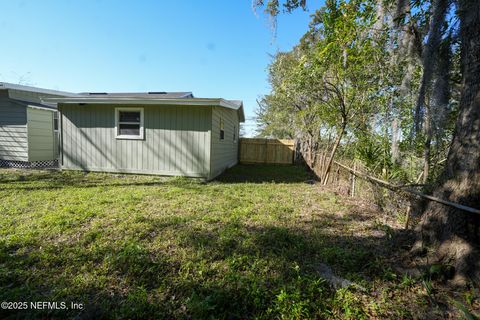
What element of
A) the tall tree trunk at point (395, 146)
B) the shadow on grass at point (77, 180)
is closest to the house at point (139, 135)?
the shadow on grass at point (77, 180)

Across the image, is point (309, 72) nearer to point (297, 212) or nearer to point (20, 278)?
point (297, 212)

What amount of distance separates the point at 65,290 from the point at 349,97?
5991 millimetres

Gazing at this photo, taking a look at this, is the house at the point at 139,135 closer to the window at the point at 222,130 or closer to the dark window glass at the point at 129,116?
the dark window glass at the point at 129,116

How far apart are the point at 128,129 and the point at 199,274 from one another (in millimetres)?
6080

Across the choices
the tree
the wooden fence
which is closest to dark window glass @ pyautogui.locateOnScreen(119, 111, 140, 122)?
the tree

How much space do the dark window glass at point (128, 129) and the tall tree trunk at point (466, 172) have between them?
7155 millimetres

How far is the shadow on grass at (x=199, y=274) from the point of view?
5.80ft

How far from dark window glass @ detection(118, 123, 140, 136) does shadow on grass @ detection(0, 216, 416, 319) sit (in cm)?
471

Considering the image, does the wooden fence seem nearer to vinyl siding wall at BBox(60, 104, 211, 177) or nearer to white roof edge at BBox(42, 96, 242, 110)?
white roof edge at BBox(42, 96, 242, 110)

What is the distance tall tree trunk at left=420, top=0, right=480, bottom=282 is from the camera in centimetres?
189

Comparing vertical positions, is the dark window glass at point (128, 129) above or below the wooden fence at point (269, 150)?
above

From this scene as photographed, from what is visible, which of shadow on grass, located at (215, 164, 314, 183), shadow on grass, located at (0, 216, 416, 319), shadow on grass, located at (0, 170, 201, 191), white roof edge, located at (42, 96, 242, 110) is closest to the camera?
shadow on grass, located at (0, 216, 416, 319)

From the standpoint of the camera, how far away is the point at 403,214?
3.44m

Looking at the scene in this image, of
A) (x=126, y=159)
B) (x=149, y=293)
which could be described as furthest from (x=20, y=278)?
(x=126, y=159)
